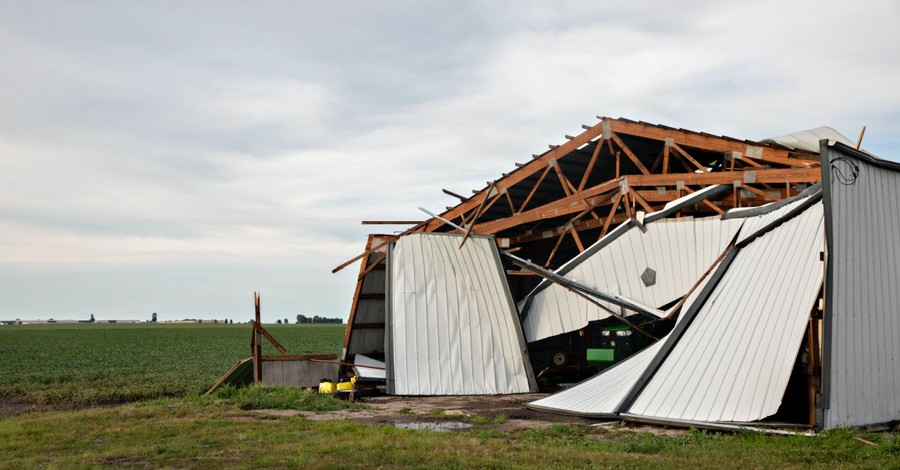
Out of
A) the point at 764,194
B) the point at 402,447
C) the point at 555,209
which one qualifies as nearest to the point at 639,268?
the point at 764,194

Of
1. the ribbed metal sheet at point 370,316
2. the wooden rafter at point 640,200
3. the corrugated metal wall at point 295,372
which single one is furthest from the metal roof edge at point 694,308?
the ribbed metal sheet at point 370,316

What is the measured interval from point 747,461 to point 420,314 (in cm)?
1203

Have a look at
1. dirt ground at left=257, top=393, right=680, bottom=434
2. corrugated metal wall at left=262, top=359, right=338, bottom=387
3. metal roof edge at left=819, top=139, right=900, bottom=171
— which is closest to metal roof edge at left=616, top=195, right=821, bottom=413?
dirt ground at left=257, top=393, right=680, bottom=434

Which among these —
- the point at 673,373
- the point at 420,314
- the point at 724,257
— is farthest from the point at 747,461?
the point at 420,314

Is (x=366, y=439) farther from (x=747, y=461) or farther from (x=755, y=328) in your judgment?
(x=755, y=328)

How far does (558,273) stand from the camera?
819 inches

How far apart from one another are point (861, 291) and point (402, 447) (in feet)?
25.8

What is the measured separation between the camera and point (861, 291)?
13133 millimetres

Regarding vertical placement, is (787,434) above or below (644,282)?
below

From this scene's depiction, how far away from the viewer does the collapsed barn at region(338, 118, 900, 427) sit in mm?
13258

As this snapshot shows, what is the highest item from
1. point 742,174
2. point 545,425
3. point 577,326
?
point 742,174

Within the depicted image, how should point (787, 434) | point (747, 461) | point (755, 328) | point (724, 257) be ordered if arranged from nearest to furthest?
1. point (747, 461)
2. point (787, 434)
3. point (755, 328)
4. point (724, 257)

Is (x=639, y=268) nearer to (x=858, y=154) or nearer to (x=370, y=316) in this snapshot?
(x=858, y=154)

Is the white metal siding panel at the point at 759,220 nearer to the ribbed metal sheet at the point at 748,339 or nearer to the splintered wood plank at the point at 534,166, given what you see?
the ribbed metal sheet at the point at 748,339
